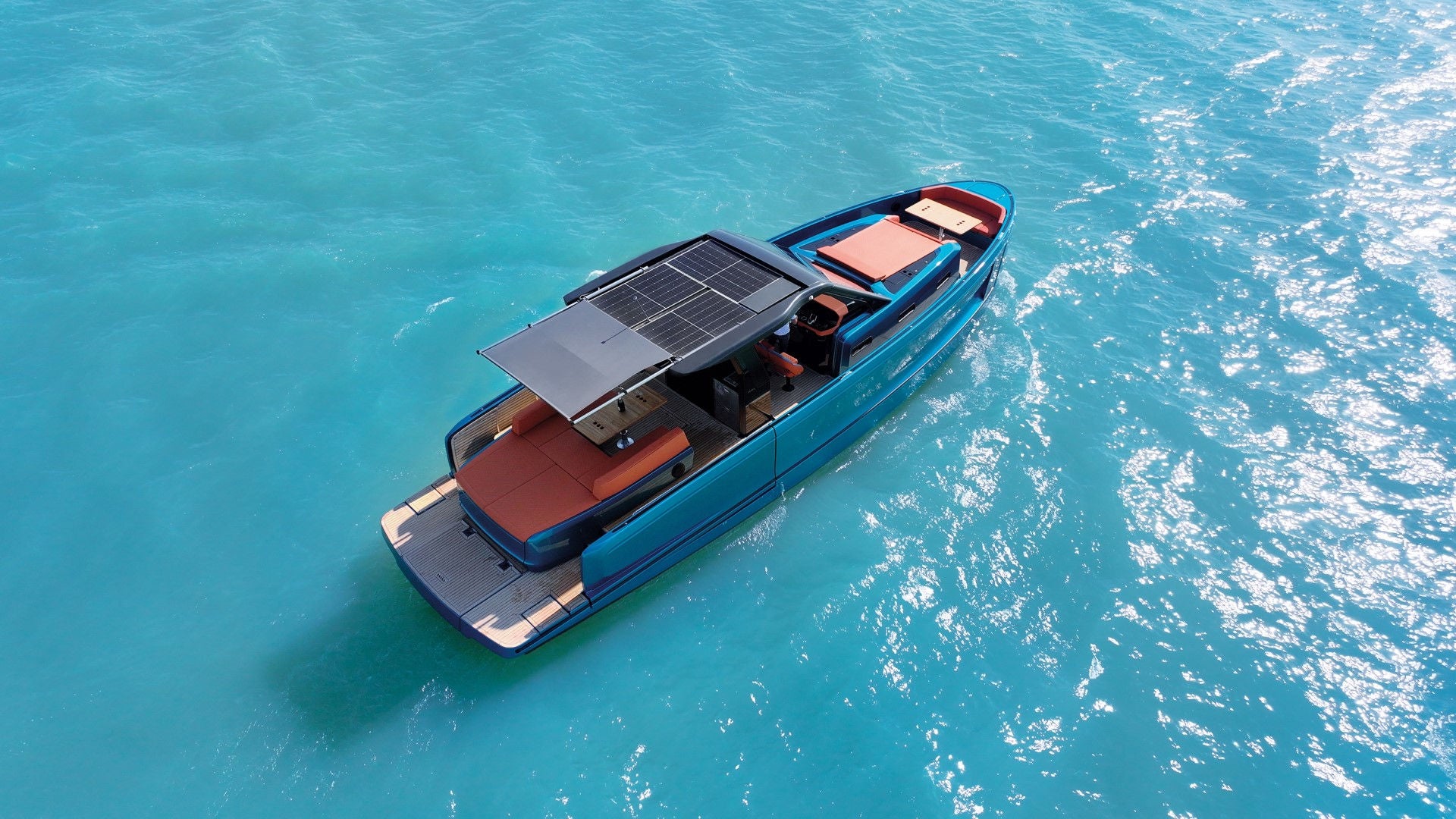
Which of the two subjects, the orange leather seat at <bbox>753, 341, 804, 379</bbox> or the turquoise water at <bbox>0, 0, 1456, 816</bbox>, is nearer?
the turquoise water at <bbox>0, 0, 1456, 816</bbox>

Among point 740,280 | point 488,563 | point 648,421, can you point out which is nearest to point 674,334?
point 740,280

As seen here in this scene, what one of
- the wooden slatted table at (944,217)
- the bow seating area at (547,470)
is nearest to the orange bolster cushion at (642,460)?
the bow seating area at (547,470)

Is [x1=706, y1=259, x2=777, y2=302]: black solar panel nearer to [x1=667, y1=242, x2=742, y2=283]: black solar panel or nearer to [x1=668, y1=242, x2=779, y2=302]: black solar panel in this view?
[x1=668, y1=242, x2=779, y2=302]: black solar panel

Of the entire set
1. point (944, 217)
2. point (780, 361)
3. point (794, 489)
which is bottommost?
point (794, 489)

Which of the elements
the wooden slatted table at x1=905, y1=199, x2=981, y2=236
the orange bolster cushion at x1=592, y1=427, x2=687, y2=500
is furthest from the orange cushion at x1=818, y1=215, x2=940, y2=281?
the orange bolster cushion at x1=592, y1=427, x2=687, y2=500

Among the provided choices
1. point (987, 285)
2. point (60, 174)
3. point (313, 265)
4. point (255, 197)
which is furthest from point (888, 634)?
point (60, 174)

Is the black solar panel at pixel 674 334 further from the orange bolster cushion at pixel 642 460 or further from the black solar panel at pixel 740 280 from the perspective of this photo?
the orange bolster cushion at pixel 642 460

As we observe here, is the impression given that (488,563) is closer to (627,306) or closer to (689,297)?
(627,306)
